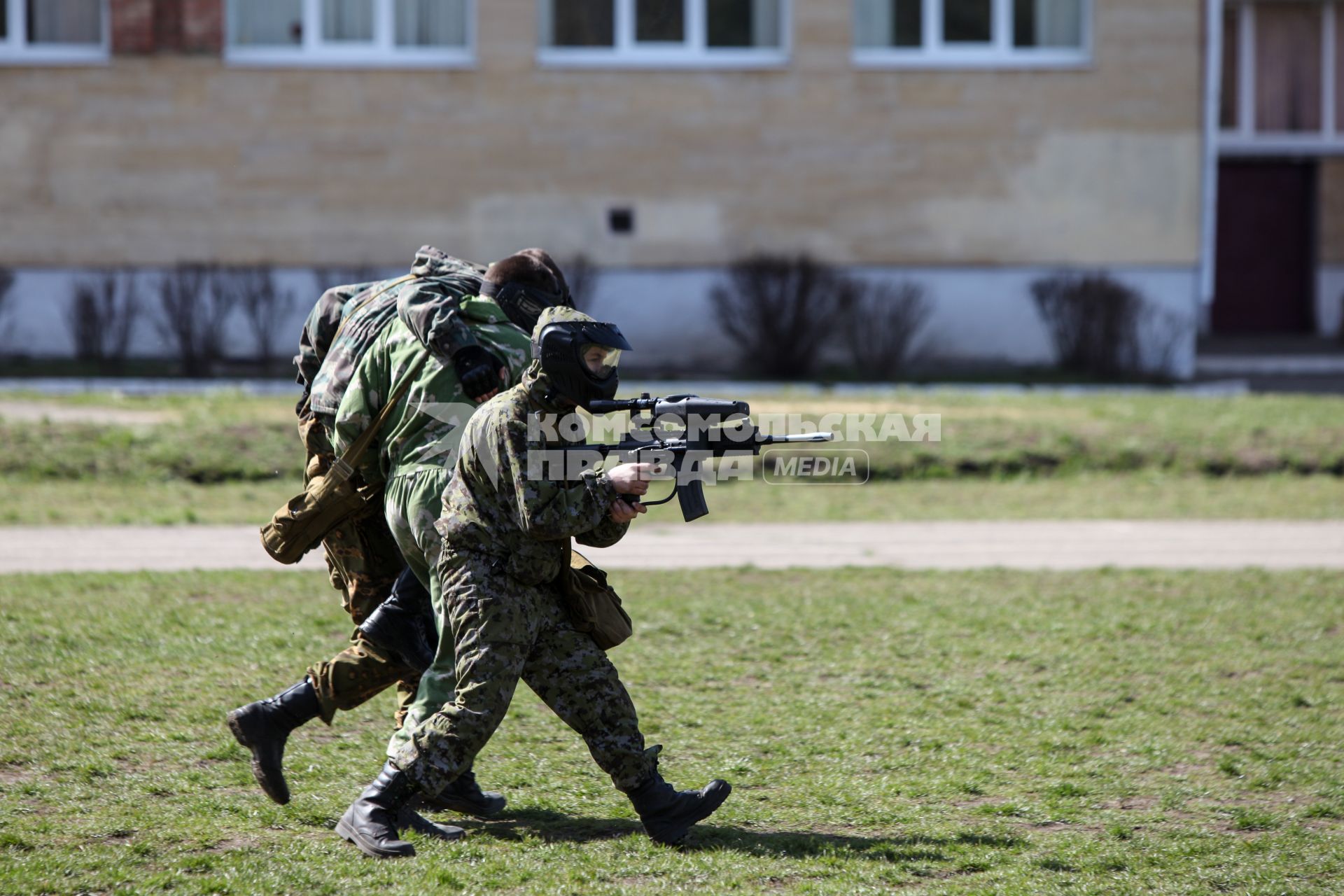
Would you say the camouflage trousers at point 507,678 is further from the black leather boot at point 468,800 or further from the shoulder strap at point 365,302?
the shoulder strap at point 365,302

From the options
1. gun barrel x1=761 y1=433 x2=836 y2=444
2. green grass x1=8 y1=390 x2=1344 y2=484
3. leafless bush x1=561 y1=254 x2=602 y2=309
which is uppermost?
leafless bush x1=561 y1=254 x2=602 y2=309

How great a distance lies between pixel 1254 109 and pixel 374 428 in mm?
25137

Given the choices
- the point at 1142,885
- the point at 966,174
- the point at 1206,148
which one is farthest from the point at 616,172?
the point at 1142,885

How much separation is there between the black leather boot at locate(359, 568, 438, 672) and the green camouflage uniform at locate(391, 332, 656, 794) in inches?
12.4

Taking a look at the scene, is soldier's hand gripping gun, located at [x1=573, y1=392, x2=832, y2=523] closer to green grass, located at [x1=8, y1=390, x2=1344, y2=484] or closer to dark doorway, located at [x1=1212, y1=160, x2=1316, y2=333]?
green grass, located at [x1=8, y1=390, x2=1344, y2=484]

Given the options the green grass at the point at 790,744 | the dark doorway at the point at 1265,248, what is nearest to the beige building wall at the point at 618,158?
the dark doorway at the point at 1265,248

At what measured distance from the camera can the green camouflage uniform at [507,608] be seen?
4.42m

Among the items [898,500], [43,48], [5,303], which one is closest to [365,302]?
[898,500]

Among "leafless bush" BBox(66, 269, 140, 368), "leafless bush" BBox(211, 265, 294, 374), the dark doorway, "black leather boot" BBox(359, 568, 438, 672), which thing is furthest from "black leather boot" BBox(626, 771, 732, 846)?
the dark doorway

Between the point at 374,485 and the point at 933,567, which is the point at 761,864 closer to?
the point at 374,485

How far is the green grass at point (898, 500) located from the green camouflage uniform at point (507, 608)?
19.5 ft

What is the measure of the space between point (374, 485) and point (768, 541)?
209 inches

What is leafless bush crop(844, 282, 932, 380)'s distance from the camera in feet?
58.1

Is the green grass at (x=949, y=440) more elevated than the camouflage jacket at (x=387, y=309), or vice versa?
the camouflage jacket at (x=387, y=309)
